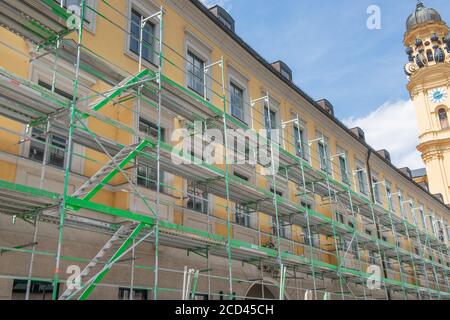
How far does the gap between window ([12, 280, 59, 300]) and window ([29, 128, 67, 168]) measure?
2246 millimetres

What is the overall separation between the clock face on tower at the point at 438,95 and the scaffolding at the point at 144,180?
3253cm

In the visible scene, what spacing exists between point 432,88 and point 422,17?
756cm

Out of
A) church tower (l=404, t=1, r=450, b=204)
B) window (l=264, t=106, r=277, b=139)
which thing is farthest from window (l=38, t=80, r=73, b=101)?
church tower (l=404, t=1, r=450, b=204)

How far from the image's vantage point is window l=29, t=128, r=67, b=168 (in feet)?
Result: 31.4

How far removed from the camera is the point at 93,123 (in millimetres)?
10773

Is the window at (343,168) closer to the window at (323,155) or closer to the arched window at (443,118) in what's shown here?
the window at (323,155)

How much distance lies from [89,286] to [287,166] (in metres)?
9.55

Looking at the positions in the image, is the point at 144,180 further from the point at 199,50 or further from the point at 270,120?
the point at 270,120

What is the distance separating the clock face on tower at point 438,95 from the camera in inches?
1873

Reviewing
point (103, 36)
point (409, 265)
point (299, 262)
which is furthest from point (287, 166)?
point (409, 265)

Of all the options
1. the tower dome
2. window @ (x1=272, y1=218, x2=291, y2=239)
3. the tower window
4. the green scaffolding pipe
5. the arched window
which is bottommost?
the green scaffolding pipe

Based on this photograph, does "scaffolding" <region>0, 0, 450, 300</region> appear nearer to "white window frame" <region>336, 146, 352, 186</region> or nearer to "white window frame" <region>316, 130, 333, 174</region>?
"white window frame" <region>316, 130, 333, 174</region>

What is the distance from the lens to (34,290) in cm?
906

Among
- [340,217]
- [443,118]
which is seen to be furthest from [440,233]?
[443,118]
